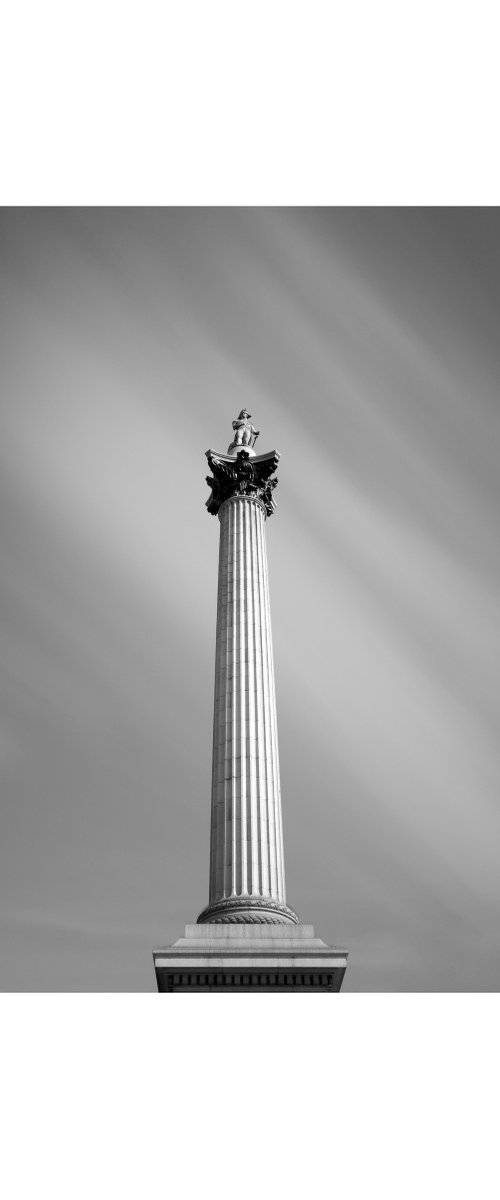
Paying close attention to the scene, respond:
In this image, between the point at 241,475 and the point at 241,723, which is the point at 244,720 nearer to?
the point at 241,723

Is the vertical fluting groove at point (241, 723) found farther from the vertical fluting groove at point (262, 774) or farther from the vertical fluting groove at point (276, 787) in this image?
the vertical fluting groove at point (276, 787)

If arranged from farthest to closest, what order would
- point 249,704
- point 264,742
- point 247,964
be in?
point 249,704 → point 264,742 → point 247,964

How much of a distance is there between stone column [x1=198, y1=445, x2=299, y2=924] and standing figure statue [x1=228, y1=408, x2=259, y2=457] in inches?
10.8

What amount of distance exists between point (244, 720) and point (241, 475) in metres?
11.5

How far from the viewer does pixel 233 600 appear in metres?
36.8

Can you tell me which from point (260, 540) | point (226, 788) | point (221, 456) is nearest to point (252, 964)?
point (226, 788)

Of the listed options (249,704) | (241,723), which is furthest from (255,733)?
(249,704)

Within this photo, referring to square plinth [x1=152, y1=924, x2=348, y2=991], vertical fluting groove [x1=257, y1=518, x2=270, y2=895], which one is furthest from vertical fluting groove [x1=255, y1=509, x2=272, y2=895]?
square plinth [x1=152, y1=924, x2=348, y2=991]

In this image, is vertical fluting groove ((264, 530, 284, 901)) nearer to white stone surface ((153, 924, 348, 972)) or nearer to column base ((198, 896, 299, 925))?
column base ((198, 896, 299, 925))

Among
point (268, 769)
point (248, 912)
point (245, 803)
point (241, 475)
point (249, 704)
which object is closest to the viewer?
point (248, 912)

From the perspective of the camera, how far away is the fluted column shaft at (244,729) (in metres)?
30.5

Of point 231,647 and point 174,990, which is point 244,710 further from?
point 174,990

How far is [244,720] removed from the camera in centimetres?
3359

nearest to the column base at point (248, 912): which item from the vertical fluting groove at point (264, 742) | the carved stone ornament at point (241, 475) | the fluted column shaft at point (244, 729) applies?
the fluted column shaft at point (244, 729)
